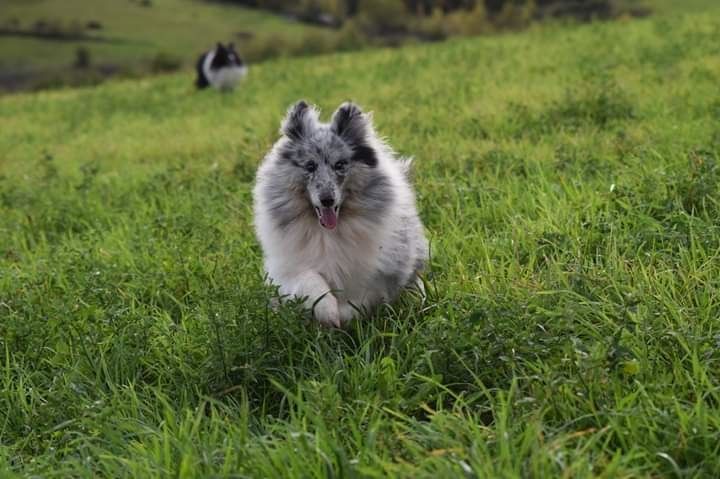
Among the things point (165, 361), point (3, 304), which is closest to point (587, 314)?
point (165, 361)

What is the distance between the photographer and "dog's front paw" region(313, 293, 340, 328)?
136 inches

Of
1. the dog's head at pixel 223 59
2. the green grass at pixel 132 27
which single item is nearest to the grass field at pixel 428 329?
the dog's head at pixel 223 59

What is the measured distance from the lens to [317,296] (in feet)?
11.5

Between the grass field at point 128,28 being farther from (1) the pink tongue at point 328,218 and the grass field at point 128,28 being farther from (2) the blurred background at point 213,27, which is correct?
(1) the pink tongue at point 328,218

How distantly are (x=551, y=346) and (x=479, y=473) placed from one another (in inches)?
37.4

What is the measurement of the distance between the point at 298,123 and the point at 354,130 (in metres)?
0.29

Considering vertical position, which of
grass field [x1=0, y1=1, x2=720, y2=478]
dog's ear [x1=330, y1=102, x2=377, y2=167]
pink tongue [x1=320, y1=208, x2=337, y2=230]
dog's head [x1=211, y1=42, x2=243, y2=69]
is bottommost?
grass field [x1=0, y1=1, x2=720, y2=478]

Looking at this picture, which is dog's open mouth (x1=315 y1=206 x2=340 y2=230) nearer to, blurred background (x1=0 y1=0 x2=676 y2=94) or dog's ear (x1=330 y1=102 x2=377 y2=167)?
dog's ear (x1=330 y1=102 x2=377 y2=167)

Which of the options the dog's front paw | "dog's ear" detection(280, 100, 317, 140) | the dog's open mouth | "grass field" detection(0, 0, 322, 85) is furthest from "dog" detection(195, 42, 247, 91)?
"grass field" detection(0, 0, 322, 85)

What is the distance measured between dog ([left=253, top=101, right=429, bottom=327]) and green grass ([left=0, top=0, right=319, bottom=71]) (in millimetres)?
35172

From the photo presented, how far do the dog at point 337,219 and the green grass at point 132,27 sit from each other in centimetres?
3517

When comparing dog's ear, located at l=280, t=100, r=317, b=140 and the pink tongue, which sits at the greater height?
dog's ear, located at l=280, t=100, r=317, b=140

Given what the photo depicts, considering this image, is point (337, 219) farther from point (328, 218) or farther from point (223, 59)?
point (223, 59)

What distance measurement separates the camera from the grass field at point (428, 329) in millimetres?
2547
